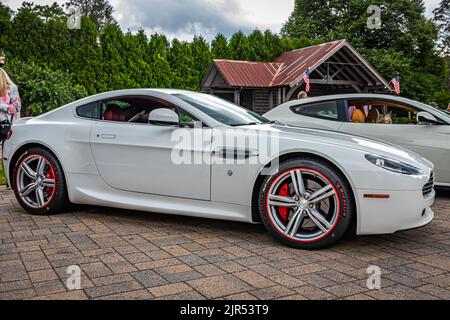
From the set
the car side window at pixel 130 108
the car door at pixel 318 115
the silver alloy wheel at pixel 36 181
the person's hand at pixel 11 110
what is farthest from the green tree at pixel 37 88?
the car side window at pixel 130 108

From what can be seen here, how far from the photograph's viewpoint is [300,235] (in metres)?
3.74

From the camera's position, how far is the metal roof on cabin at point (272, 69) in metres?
19.9

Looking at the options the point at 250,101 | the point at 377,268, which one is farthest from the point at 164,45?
the point at 377,268

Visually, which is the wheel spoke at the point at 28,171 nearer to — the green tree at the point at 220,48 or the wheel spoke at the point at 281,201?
the wheel spoke at the point at 281,201

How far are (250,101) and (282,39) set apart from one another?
154 inches

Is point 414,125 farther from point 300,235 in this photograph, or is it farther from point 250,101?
point 250,101

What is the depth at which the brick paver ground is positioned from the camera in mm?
2832

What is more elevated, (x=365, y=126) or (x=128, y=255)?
(x=365, y=126)

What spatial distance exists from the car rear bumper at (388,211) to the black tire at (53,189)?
9.88 ft

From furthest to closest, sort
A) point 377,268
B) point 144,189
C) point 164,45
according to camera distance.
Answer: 1. point 164,45
2. point 144,189
3. point 377,268

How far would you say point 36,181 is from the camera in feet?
16.3

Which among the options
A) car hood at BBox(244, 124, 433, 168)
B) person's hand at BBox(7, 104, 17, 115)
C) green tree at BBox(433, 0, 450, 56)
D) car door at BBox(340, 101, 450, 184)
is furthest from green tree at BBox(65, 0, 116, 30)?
car hood at BBox(244, 124, 433, 168)

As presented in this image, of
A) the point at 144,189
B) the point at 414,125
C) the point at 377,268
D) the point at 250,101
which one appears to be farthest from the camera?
the point at 250,101

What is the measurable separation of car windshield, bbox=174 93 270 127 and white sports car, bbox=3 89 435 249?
2 centimetres
